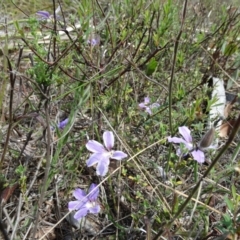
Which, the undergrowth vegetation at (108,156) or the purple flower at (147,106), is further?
the purple flower at (147,106)

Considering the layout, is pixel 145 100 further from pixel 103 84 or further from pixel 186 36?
pixel 186 36

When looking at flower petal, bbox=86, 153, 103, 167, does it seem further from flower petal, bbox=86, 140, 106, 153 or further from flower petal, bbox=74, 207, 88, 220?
flower petal, bbox=74, 207, 88, 220

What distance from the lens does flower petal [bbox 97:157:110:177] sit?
1068 millimetres

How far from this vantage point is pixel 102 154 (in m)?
1.13

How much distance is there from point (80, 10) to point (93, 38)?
0.40 ft

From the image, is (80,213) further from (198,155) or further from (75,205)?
(198,155)

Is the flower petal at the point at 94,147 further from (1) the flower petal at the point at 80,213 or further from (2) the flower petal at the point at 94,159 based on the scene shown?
(1) the flower petal at the point at 80,213

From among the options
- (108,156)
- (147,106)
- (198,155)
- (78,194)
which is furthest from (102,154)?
(147,106)

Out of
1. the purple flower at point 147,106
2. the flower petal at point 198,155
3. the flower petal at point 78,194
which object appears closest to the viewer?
the flower petal at point 198,155

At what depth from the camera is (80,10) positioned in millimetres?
1682

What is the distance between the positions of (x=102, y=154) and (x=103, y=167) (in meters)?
0.06

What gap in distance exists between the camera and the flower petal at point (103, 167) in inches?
42.1

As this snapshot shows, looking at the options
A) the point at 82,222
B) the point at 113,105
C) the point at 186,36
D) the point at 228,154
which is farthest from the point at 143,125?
the point at 186,36

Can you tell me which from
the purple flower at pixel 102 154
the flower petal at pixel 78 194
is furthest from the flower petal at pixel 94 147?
the flower petal at pixel 78 194
